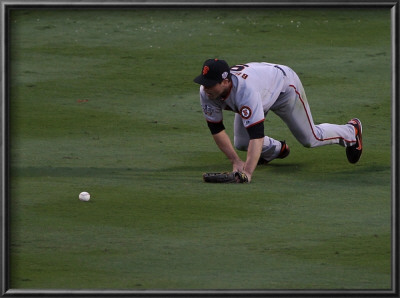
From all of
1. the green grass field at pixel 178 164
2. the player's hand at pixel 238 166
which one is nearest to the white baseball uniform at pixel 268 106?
the green grass field at pixel 178 164

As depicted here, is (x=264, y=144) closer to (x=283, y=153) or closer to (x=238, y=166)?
(x=283, y=153)

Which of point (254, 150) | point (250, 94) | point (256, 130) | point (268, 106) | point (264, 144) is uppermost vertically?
point (250, 94)

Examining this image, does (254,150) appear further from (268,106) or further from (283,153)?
(283,153)

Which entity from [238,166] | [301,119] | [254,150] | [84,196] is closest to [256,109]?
[254,150]

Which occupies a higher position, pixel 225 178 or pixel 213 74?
pixel 213 74

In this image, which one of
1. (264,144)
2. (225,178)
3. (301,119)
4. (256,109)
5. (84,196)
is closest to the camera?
(84,196)

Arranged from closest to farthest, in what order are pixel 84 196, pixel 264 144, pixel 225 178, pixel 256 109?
1. pixel 84 196
2. pixel 256 109
3. pixel 225 178
4. pixel 264 144

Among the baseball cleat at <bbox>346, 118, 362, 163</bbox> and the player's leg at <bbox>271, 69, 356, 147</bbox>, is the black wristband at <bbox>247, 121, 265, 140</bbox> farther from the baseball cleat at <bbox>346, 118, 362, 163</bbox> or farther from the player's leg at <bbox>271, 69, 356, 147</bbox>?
the baseball cleat at <bbox>346, 118, 362, 163</bbox>

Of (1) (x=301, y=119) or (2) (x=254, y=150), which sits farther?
(1) (x=301, y=119)

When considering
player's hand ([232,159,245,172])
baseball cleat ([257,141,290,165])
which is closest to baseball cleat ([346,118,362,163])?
baseball cleat ([257,141,290,165])

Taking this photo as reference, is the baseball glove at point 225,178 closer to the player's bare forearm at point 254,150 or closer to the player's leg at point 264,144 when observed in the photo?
the player's bare forearm at point 254,150
